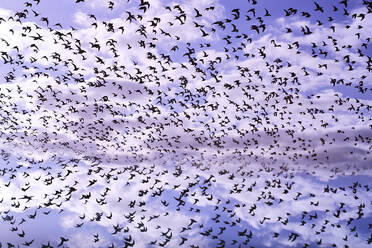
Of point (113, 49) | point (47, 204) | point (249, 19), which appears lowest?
point (47, 204)

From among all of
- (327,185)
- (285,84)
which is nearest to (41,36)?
(285,84)

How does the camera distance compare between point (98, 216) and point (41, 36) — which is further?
point (98, 216)

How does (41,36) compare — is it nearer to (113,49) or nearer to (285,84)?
(113,49)

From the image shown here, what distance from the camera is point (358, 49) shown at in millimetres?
32469

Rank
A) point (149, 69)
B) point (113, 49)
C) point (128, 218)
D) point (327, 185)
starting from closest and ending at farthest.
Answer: point (113, 49), point (149, 69), point (128, 218), point (327, 185)

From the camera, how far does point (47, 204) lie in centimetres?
4003

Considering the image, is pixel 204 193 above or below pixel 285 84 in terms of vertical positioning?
below

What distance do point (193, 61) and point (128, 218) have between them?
1752cm

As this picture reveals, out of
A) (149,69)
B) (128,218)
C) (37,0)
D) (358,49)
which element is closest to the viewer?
(37,0)

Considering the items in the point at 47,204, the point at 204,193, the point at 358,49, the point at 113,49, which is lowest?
the point at 47,204

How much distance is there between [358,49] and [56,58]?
83.5 ft

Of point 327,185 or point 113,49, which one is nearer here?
point 113,49

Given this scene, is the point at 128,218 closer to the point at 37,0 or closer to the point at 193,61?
the point at 193,61

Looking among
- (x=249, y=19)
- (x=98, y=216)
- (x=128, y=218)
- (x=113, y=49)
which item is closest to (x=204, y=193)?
(x=128, y=218)
